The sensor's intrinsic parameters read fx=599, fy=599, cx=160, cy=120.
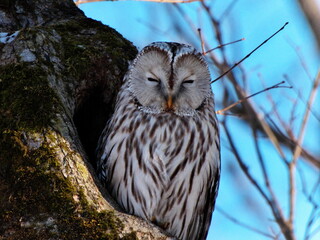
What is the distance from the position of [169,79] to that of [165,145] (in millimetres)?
420

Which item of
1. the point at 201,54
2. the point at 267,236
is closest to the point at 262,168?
the point at 267,236

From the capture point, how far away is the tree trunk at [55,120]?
2.81 m

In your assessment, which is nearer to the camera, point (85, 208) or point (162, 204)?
point (85, 208)

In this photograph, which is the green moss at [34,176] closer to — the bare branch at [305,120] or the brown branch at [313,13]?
the bare branch at [305,120]

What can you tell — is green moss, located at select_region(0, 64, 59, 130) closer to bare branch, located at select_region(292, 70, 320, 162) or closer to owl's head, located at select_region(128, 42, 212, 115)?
owl's head, located at select_region(128, 42, 212, 115)

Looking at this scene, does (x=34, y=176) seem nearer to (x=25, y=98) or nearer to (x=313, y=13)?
(x=25, y=98)

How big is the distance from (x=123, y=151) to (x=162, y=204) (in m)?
0.40

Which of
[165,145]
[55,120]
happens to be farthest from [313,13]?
[55,120]

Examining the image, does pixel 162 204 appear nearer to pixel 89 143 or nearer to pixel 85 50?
pixel 89 143

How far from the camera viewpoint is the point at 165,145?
359cm

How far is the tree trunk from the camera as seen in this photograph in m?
2.81

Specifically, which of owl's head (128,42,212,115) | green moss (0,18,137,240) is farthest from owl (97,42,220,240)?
green moss (0,18,137,240)

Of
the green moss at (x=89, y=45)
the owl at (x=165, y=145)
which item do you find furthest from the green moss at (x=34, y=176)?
the owl at (x=165, y=145)

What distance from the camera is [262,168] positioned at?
3746 mm
